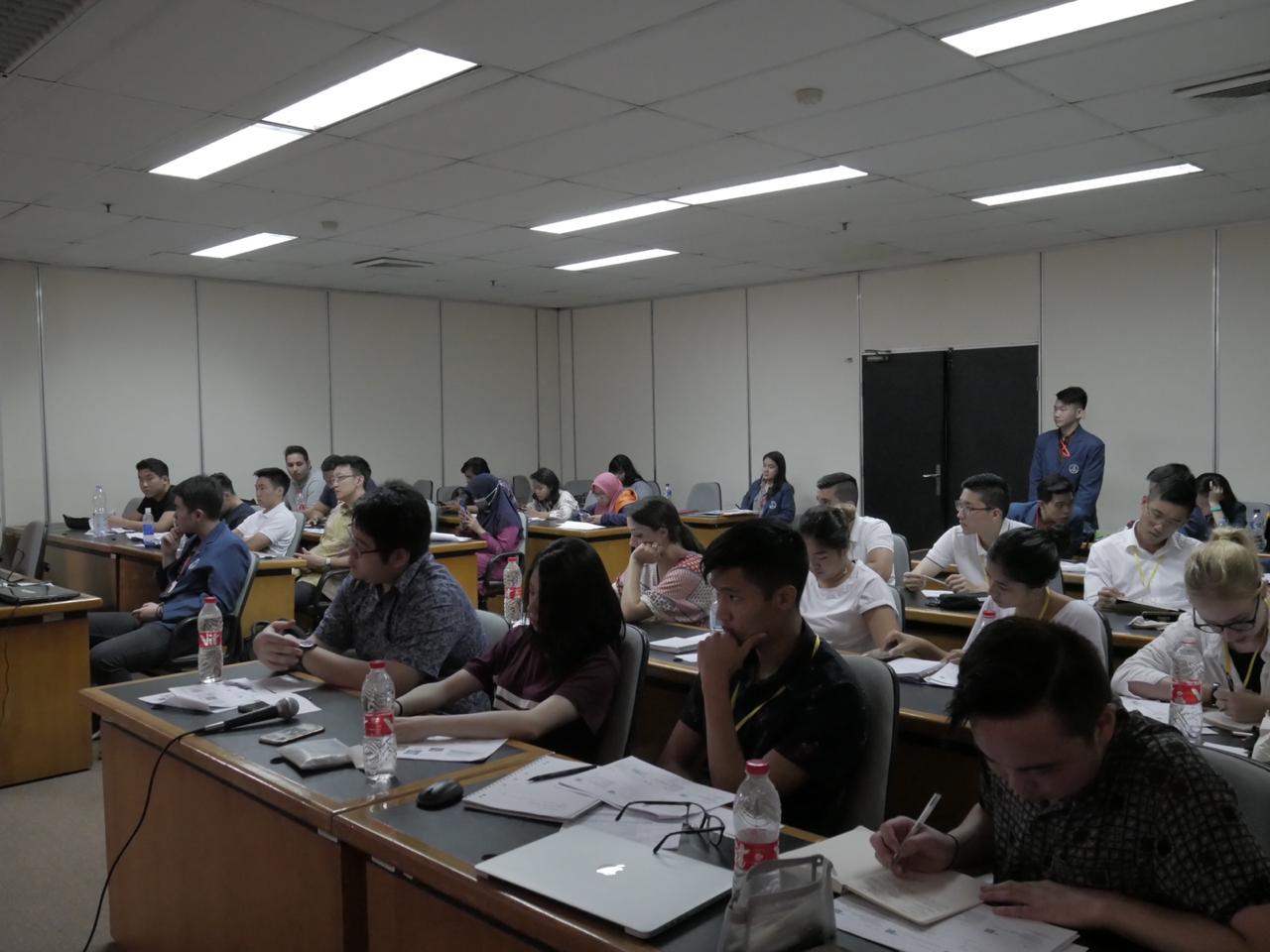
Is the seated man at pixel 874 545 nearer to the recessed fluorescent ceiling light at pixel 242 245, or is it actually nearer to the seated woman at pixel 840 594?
the seated woman at pixel 840 594

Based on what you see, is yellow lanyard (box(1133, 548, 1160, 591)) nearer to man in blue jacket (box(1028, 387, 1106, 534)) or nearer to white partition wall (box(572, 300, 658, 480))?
man in blue jacket (box(1028, 387, 1106, 534))

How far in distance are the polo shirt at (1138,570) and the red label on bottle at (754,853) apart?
3257 millimetres

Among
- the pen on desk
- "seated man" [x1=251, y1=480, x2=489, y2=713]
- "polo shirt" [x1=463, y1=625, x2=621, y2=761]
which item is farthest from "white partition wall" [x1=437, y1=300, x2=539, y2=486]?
the pen on desk

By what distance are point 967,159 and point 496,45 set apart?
2.97 m

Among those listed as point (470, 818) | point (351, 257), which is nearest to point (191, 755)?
point (470, 818)

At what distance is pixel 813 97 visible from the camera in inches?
175

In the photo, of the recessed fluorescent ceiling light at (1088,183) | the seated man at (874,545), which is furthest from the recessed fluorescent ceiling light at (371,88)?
the recessed fluorescent ceiling light at (1088,183)

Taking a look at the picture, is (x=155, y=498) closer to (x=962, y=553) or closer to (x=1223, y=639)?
(x=962, y=553)

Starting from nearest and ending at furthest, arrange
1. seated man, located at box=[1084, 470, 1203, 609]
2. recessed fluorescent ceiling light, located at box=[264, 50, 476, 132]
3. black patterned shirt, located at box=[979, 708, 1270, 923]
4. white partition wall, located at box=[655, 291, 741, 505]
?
black patterned shirt, located at box=[979, 708, 1270, 923] < recessed fluorescent ceiling light, located at box=[264, 50, 476, 132] < seated man, located at box=[1084, 470, 1203, 609] < white partition wall, located at box=[655, 291, 741, 505]

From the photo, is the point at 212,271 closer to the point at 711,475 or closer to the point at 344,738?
the point at 711,475

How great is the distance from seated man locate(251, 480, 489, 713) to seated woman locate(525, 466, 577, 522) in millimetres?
5806

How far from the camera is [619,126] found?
484 centimetres

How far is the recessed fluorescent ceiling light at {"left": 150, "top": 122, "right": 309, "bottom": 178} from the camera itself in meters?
4.91

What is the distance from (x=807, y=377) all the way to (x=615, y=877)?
9.05 meters
